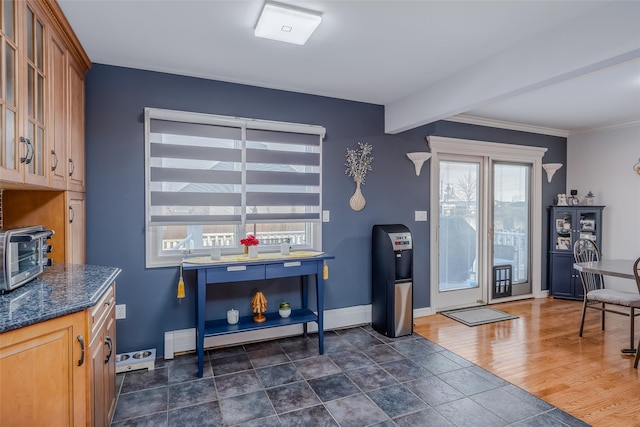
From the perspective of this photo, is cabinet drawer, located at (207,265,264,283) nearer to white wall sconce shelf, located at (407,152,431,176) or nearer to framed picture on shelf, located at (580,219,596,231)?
white wall sconce shelf, located at (407,152,431,176)

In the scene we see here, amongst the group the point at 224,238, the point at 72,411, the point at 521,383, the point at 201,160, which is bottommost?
the point at 521,383

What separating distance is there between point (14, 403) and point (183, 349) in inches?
75.5

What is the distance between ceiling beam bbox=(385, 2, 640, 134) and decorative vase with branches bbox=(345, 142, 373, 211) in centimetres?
76

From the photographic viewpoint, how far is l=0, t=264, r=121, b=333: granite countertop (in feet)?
4.14

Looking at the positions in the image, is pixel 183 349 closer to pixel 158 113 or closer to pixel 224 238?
pixel 224 238

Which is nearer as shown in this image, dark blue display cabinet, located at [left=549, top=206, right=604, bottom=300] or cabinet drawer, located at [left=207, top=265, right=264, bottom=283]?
cabinet drawer, located at [left=207, top=265, right=264, bottom=283]

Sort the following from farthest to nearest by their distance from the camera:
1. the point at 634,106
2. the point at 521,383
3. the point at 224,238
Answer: the point at 634,106, the point at 224,238, the point at 521,383

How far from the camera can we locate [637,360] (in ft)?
9.36

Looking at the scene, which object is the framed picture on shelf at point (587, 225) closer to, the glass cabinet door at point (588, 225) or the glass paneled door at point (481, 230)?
the glass cabinet door at point (588, 225)

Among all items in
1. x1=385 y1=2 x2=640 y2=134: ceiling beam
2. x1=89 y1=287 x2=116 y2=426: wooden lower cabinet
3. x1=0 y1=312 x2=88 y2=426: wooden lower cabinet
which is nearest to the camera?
x1=0 y1=312 x2=88 y2=426: wooden lower cabinet

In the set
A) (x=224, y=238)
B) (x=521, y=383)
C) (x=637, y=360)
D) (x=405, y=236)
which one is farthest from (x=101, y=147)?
(x=637, y=360)

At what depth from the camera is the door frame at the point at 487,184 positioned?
421 cm

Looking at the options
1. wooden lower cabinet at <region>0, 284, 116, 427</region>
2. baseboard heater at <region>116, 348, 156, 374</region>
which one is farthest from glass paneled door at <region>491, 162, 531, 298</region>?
wooden lower cabinet at <region>0, 284, 116, 427</region>

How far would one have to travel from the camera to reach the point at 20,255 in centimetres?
169
